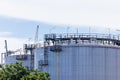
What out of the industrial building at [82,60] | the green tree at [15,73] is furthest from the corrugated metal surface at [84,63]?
the green tree at [15,73]

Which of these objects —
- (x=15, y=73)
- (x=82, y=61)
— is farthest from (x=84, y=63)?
(x=15, y=73)

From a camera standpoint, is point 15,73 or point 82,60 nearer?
point 15,73

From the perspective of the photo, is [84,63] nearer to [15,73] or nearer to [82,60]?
[82,60]

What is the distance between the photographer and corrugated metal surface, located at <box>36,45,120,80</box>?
6944 cm

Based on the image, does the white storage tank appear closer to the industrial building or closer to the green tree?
the industrial building

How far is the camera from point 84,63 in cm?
6950

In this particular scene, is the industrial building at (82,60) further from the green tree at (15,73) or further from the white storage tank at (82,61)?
the green tree at (15,73)

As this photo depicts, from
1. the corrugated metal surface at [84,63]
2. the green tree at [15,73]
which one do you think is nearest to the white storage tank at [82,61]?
the corrugated metal surface at [84,63]

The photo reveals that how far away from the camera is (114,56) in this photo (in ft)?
233

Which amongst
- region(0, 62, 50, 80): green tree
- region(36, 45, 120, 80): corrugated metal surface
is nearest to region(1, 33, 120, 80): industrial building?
region(36, 45, 120, 80): corrugated metal surface

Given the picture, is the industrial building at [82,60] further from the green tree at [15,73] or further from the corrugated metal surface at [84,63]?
the green tree at [15,73]

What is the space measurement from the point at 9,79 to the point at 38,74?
478 centimetres

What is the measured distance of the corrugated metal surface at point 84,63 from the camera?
69.4 meters

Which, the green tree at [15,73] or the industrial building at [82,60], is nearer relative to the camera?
the green tree at [15,73]
